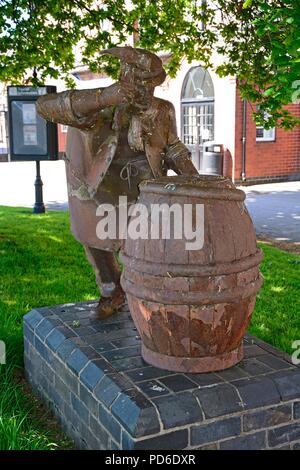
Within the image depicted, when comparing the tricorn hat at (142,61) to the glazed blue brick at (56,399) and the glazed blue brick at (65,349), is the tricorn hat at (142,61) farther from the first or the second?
the glazed blue brick at (56,399)

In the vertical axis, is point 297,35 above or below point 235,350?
above

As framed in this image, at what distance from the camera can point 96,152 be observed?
147 inches

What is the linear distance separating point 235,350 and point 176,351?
37 centimetres

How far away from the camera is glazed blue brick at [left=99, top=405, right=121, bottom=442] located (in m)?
2.95

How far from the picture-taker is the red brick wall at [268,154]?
16.7 meters

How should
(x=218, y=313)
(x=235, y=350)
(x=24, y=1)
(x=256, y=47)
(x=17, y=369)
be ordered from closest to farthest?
(x=218, y=313) < (x=235, y=350) < (x=17, y=369) < (x=24, y=1) < (x=256, y=47)

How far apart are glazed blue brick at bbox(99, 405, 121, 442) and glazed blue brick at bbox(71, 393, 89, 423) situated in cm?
24

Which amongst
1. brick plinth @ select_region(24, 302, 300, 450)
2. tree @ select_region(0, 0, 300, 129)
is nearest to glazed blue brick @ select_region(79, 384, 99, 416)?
brick plinth @ select_region(24, 302, 300, 450)

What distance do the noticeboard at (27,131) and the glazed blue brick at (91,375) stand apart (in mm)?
8152

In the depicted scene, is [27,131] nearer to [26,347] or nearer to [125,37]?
[125,37]

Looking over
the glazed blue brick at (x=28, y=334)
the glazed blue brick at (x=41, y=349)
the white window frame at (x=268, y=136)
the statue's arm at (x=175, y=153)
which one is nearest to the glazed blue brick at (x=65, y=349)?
the glazed blue brick at (x=41, y=349)

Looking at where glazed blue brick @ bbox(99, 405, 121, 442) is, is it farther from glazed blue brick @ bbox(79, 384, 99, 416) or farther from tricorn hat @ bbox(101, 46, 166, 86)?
tricorn hat @ bbox(101, 46, 166, 86)
